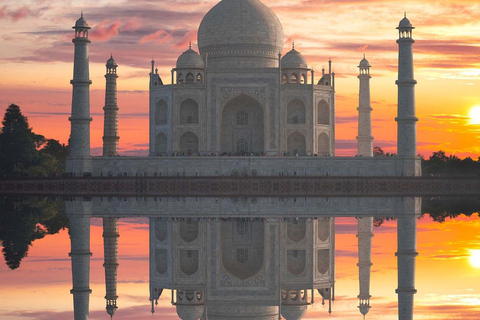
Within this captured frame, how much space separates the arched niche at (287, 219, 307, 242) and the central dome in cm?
1952

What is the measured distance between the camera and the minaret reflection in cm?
1220

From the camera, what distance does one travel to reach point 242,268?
14.5 meters

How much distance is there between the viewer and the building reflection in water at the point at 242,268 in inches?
455

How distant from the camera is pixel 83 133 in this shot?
35.0m

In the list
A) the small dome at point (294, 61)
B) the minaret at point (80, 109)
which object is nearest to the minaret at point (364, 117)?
the small dome at point (294, 61)

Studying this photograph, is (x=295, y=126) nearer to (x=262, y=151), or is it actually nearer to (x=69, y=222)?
(x=262, y=151)

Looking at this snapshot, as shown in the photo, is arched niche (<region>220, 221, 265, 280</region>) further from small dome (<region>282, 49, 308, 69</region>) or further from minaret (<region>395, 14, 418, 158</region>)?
small dome (<region>282, 49, 308, 69</region>)

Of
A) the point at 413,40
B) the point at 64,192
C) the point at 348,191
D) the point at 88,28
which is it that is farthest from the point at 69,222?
the point at 413,40

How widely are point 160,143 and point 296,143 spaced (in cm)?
609

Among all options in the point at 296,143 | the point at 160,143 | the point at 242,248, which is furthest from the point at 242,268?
the point at 160,143

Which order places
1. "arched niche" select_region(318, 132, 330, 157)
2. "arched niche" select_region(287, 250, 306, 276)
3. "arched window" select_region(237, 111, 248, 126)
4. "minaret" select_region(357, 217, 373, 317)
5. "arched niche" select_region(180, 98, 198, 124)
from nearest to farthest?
"minaret" select_region(357, 217, 373, 317)
"arched niche" select_region(287, 250, 306, 276)
"arched niche" select_region(180, 98, 198, 124)
"arched niche" select_region(318, 132, 330, 157)
"arched window" select_region(237, 111, 248, 126)

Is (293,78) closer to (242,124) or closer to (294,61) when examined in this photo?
(294,61)

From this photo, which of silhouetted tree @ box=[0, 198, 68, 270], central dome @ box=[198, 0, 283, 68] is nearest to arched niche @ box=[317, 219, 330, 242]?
silhouetted tree @ box=[0, 198, 68, 270]

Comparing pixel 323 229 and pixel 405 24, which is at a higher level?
pixel 405 24
